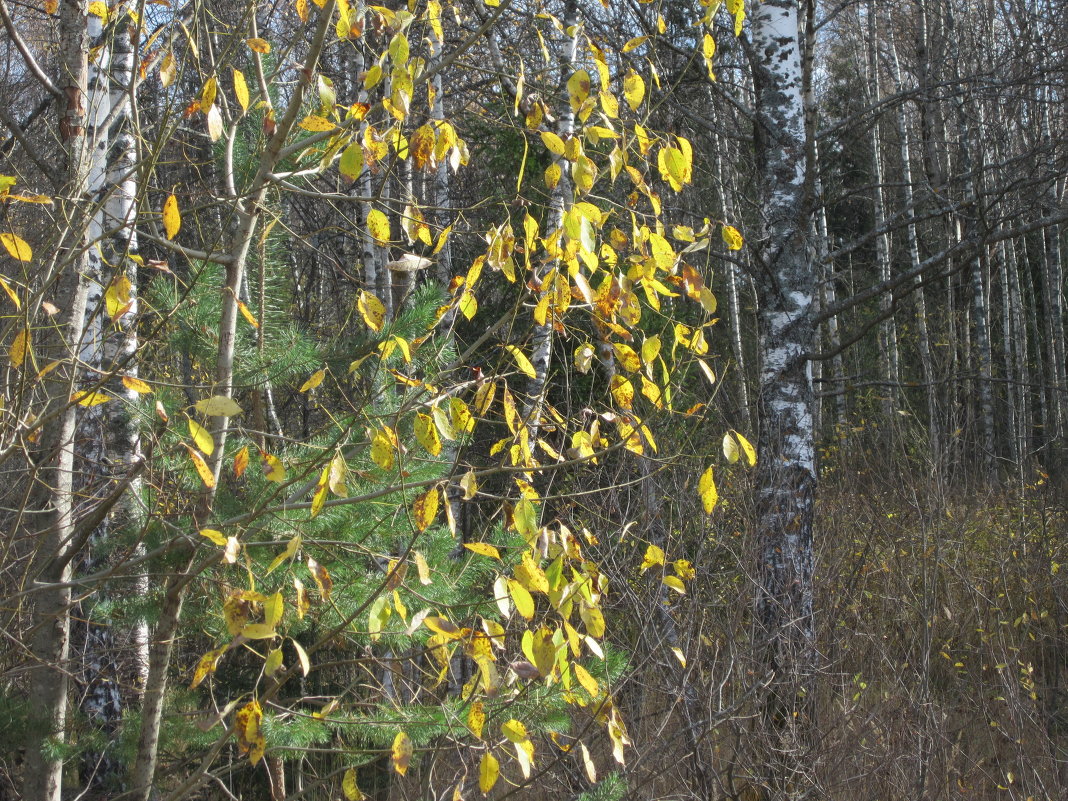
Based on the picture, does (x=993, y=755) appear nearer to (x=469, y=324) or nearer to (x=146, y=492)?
(x=146, y=492)

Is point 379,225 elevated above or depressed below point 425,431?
above

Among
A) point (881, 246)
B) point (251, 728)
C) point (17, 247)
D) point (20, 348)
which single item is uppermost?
point (881, 246)

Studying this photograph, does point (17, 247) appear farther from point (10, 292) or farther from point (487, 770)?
point (487, 770)

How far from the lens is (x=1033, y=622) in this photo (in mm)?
5965

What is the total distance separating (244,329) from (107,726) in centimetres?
187

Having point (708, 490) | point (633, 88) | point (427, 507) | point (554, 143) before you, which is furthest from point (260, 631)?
point (633, 88)

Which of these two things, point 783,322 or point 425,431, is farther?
point 783,322

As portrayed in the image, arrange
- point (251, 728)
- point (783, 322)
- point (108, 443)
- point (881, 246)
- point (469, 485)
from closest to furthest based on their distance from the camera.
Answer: point (251, 728)
point (469, 485)
point (108, 443)
point (783, 322)
point (881, 246)

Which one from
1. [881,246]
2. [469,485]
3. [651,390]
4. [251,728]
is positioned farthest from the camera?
[881,246]

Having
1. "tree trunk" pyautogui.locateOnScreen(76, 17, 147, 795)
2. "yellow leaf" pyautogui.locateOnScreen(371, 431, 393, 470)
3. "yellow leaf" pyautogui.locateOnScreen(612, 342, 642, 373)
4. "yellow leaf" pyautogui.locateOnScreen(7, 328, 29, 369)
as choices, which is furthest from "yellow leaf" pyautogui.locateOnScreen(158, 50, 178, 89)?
"tree trunk" pyautogui.locateOnScreen(76, 17, 147, 795)

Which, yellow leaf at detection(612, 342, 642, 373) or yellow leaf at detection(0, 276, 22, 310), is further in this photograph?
yellow leaf at detection(612, 342, 642, 373)

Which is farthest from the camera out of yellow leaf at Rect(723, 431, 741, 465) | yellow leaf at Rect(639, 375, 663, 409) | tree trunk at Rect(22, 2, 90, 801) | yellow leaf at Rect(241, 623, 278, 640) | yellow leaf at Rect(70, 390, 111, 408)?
tree trunk at Rect(22, 2, 90, 801)

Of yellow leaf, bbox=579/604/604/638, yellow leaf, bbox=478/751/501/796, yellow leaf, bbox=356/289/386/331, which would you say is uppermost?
yellow leaf, bbox=356/289/386/331

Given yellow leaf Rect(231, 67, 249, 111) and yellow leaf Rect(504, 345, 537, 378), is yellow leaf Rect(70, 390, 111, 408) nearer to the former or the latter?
yellow leaf Rect(231, 67, 249, 111)
